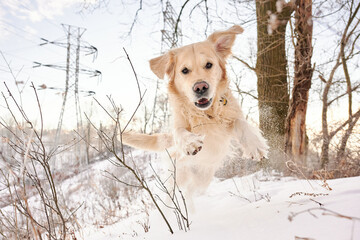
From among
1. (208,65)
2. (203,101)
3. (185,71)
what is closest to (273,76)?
(208,65)

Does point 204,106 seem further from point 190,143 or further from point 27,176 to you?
point 27,176

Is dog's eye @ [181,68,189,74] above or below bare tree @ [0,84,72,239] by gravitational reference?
above

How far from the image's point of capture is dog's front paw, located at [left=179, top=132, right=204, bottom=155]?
2430 mm

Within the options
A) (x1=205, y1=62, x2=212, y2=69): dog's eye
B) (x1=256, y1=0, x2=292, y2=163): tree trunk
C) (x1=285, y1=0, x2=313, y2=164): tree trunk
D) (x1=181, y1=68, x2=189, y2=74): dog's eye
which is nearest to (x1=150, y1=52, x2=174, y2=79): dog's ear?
(x1=181, y1=68, x2=189, y2=74): dog's eye

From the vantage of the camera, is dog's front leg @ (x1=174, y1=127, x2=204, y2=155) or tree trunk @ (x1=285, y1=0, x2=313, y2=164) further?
tree trunk @ (x1=285, y1=0, x2=313, y2=164)

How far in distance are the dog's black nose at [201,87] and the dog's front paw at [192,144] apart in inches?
20.3

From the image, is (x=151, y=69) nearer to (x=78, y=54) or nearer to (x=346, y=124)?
(x=346, y=124)

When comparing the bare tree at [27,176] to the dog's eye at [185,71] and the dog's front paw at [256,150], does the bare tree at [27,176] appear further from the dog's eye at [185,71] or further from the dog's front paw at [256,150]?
the dog's front paw at [256,150]

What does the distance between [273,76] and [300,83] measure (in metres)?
0.55

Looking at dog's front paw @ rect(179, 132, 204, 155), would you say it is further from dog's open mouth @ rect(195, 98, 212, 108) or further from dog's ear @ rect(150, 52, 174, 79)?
dog's ear @ rect(150, 52, 174, 79)

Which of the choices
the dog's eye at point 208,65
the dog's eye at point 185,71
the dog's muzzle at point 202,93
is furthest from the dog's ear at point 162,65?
the dog's muzzle at point 202,93

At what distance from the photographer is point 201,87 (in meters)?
2.72

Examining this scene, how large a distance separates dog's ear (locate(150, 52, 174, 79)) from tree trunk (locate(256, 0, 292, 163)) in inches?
109

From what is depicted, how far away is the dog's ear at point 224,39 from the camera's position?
3.33m
